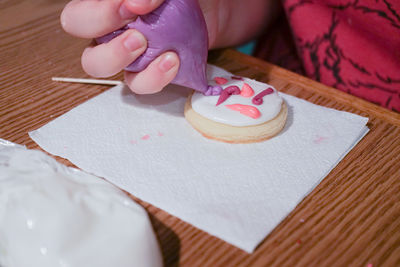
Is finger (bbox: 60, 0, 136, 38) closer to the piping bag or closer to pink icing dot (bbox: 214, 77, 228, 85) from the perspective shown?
the piping bag

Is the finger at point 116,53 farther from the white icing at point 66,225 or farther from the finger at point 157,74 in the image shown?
the white icing at point 66,225

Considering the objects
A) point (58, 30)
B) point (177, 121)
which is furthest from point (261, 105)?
point (58, 30)

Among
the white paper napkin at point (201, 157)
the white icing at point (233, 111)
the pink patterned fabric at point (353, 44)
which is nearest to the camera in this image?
the white paper napkin at point (201, 157)

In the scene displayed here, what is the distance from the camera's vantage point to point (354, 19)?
882mm

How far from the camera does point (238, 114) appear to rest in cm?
67

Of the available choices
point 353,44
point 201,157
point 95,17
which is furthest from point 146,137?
point 353,44

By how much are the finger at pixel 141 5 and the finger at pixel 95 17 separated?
0.02 m

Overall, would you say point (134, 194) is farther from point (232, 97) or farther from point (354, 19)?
point (354, 19)

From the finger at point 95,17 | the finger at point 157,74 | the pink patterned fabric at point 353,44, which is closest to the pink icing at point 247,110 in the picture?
the finger at point 157,74

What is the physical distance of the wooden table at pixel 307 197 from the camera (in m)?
0.49

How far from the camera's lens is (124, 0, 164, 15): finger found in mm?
565

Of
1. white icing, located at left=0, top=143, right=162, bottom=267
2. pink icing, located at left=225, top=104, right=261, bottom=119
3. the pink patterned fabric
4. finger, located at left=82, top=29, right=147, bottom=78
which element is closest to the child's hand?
finger, located at left=82, top=29, right=147, bottom=78

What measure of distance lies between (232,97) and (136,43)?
193mm

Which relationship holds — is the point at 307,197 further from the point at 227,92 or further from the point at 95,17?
the point at 95,17
